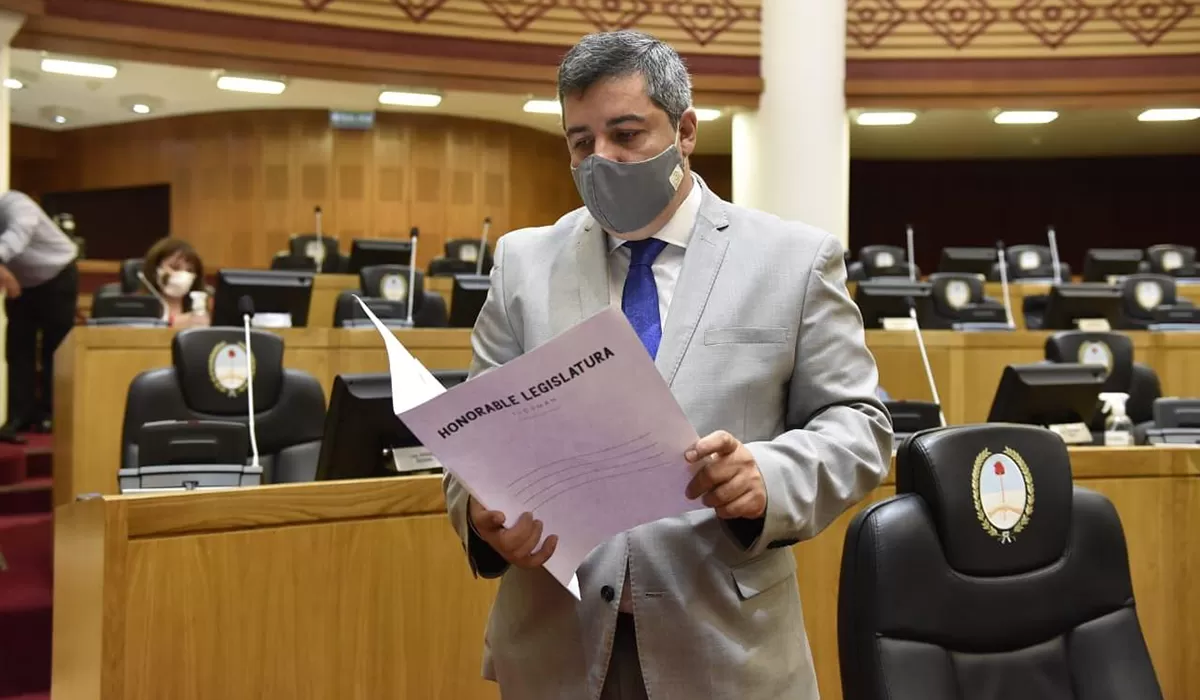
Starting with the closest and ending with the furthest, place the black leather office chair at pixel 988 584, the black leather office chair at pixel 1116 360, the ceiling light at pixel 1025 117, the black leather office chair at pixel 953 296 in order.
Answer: the black leather office chair at pixel 988 584, the black leather office chair at pixel 1116 360, the black leather office chair at pixel 953 296, the ceiling light at pixel 1025 117

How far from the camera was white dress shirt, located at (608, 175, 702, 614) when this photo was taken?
4.49 ft

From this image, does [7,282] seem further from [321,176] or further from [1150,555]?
[321,176]

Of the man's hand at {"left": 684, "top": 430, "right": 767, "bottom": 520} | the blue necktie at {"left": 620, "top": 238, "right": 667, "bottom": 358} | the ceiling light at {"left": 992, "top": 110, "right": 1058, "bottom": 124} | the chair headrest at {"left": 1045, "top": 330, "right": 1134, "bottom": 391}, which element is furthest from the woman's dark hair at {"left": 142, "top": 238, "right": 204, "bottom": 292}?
the ceiling light at {"left": 992, "top": 110, "right": 1058, "bottom": 124}

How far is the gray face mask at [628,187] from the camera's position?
1289mm

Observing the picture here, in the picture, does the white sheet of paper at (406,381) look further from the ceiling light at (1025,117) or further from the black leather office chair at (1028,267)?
the ceiling light at (1025,117)

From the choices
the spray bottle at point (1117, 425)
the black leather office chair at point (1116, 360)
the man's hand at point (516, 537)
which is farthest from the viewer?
the black leather office chair at point (1116, 360)

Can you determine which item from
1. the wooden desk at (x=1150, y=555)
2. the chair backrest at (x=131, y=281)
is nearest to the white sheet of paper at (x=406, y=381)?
the wooden desk at (x=1150, y=555)

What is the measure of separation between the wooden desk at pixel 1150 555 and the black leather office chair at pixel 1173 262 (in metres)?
6.90

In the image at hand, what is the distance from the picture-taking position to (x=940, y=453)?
1.60 metres

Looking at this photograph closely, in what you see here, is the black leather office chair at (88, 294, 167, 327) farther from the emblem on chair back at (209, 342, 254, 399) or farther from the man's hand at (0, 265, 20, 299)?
the emblem on chair back at (209, 342, 254, 399)

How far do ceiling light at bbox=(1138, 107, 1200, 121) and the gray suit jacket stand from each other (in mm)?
10477

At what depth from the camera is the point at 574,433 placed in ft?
3.72

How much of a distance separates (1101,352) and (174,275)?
14.1 feet

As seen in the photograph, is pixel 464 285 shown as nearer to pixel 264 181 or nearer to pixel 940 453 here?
pixel 940 453
